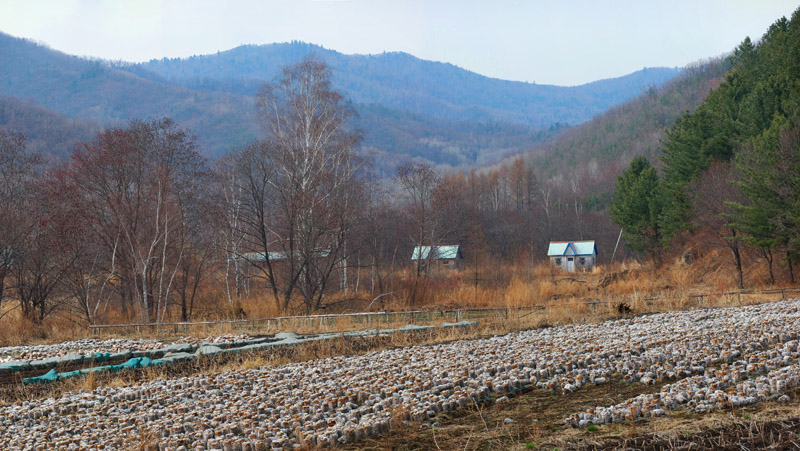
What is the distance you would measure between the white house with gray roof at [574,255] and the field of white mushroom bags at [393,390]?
49.8 metres

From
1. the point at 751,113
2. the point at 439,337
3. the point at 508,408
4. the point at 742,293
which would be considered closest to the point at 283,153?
the point at 439,337

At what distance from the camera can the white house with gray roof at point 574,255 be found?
200 feet

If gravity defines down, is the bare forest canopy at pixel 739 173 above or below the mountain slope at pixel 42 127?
below

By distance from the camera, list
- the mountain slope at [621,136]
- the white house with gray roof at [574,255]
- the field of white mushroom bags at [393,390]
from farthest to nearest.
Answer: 1. the mountain slope at [621,136]
2. the white house with gray roof at [574,255]
3. the field of white mushroom bags at [393,390]

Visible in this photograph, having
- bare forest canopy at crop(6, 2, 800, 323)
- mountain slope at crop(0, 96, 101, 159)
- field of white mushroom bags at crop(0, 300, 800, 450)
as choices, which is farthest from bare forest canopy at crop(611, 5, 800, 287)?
mountain slope at crop(0, 96, 101, 159)

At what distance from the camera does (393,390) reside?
8891mm

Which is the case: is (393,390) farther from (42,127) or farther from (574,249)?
(42,127)

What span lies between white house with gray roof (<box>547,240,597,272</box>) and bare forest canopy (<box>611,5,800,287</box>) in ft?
36.7

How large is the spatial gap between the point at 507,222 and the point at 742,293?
4867 cm

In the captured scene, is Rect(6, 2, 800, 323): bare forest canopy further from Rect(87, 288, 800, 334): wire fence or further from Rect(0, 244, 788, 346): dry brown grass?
Rect(87, 288, 800, 334): wire fence

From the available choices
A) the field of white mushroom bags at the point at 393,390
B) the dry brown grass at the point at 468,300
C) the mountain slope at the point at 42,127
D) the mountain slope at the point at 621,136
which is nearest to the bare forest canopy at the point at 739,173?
the dry brown grass at the point at 468,300

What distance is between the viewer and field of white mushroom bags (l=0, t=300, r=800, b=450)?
23.1 feet

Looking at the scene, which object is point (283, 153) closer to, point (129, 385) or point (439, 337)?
point (439, 337)

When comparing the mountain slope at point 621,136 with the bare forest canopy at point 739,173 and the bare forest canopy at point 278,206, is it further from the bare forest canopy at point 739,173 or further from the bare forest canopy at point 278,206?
the bare forest canopy at point 278,206
